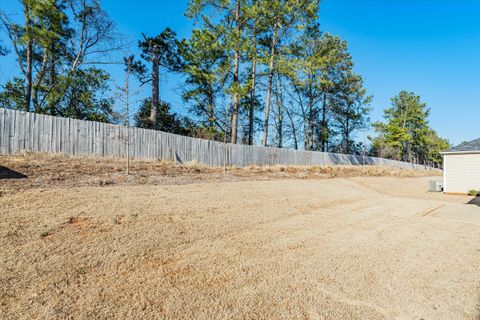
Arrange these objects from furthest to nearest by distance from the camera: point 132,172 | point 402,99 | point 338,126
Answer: point 402,99, point 338,126, point 132,172

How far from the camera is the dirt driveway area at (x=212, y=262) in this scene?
2.17 metres

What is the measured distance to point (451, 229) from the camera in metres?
5.10

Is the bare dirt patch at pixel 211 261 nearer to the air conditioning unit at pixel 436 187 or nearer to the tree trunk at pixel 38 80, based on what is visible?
the air conditioning unit at pixel 436 187

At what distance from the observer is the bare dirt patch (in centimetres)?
217

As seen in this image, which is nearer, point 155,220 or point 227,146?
point 155,220

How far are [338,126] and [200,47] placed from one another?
20.5 meters

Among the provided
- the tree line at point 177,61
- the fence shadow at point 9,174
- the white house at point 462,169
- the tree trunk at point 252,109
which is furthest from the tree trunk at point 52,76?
the white house at point 462,169

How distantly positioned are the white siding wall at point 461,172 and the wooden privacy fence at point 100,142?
9948 mm

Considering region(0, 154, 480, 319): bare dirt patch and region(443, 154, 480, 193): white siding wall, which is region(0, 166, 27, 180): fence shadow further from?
region(443, 154, 480, 193): white siding wall

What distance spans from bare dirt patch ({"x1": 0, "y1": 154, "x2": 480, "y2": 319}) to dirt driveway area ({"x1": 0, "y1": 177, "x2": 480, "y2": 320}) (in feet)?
0.05

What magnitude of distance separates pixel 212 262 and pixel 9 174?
17.2ft

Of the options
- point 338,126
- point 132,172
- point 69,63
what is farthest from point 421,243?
point 338,126

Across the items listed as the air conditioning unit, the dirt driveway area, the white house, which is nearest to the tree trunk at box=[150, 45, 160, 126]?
the dirt driveway area

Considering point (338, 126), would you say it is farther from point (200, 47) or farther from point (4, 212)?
point (4, 212)
